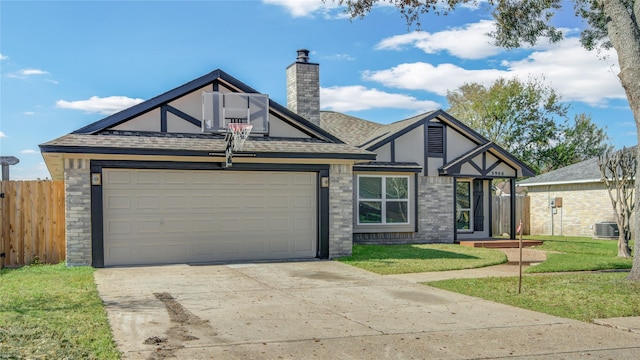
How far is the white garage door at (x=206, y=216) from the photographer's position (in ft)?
44.9

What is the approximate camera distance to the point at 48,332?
712 cm

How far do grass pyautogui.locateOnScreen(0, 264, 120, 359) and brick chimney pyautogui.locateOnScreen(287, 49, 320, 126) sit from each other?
9.10 m

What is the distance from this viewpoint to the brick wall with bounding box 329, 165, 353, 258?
15.4 m

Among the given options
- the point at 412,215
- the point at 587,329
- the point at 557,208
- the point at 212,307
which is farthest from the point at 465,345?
the point at 557,208

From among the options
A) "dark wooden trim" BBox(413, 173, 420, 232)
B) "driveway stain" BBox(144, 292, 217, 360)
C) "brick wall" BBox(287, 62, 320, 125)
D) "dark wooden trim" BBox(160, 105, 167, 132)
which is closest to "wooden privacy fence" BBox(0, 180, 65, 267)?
"dark wooden trim" BBox(160, 105, 167, 132)

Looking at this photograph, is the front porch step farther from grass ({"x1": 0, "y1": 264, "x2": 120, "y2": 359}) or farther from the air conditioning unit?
grass ({"x1": 0, "y1": 264, "x2": 120, "y2": 359})

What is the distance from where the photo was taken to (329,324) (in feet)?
25.7

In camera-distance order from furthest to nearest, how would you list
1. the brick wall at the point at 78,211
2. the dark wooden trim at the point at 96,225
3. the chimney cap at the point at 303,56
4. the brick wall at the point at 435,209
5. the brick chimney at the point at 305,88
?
the brick wall at the point at 435,209 → the chimney cap at the point at 303,56 → the brick chimney at the point at 305,88 → the dark wooden trim at the point at 96,225 → the brick wall at the point at 78,211

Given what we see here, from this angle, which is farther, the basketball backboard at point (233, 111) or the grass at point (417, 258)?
the basketball backboard at point (233, 111)

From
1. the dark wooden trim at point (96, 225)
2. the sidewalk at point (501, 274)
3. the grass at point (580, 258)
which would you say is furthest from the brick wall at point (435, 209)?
the dark wooden trim at point (96, 225)

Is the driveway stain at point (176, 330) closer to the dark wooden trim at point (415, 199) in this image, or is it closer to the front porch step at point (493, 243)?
the dark wooden trim at point (415, 199)

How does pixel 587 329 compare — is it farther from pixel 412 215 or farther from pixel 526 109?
pixel 526 109

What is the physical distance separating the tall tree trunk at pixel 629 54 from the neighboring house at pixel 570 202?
51.0ft

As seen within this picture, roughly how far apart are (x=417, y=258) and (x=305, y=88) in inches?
271
